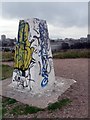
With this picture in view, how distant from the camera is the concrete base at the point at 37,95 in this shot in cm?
567

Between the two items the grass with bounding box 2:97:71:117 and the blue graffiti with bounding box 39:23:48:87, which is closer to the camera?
the grass with bounding box 2:97:71:117

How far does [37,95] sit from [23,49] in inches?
56.9

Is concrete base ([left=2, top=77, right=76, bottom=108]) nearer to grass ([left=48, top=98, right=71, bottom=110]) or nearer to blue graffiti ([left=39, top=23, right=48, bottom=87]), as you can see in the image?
grass ([left=48, top=98, right=71, bottom=110])

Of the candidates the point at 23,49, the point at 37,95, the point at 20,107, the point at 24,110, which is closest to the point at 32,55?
the point at 23,49

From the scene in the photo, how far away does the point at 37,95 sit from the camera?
611 cm

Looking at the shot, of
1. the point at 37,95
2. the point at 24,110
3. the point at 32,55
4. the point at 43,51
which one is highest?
the point at 43,51

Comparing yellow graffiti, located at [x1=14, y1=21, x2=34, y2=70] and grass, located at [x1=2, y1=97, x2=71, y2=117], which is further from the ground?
yellow graffiti, located at [x1=14, y1=21, x2=34, y2=70]

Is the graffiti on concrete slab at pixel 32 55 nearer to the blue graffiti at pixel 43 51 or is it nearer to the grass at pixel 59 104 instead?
the blue graffiti at pixel 43 51

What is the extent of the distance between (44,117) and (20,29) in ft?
9.62

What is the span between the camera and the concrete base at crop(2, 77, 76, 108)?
223 inches

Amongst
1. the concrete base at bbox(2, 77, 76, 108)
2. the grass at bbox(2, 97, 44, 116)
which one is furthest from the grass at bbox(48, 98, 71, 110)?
the grass at bbox(2, 97, 44, 116)

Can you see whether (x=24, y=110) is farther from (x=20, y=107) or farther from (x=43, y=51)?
(x=43, y=51)

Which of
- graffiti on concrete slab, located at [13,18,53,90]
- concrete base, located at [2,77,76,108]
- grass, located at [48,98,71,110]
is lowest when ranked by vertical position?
grass, located at [48,98,71,110]

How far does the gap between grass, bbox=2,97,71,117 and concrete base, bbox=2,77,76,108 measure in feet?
0.54
